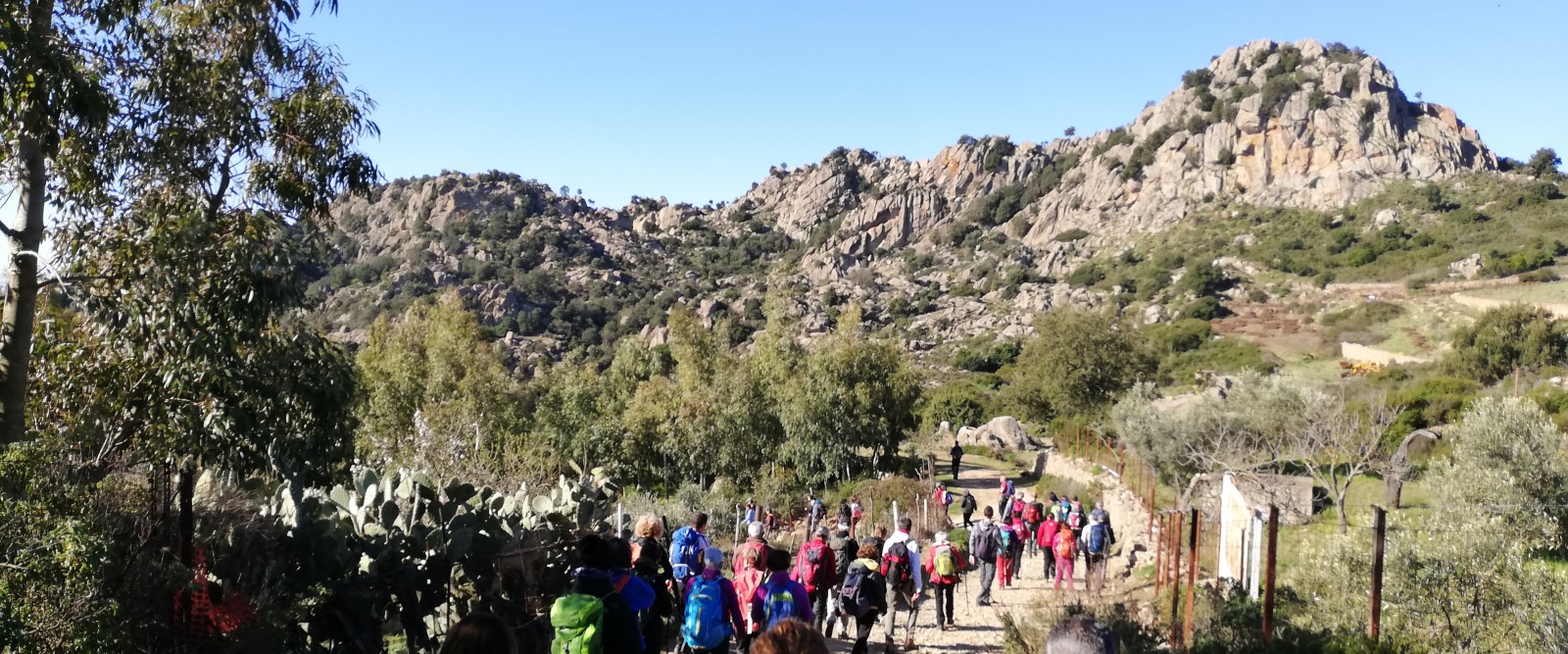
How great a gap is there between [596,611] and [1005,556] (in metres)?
9.38

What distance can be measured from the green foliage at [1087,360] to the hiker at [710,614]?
3176 centimetres

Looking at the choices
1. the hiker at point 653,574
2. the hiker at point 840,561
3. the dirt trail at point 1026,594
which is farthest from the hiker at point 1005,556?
the hiker at point 653,574

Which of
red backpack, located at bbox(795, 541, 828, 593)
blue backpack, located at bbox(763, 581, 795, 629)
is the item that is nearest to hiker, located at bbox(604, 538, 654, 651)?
blue backpack, located at bbox(763, 581, 795, 629)

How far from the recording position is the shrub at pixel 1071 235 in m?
101

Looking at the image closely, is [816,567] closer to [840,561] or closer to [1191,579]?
[840,561]

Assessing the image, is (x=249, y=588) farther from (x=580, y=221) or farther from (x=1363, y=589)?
(x=580, y=221)

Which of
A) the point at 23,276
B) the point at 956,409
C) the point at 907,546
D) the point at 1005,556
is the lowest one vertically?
the point at 1005,556

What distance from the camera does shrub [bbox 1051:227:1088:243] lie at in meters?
101

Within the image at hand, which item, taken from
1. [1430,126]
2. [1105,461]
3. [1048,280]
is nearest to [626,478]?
[1105,461]

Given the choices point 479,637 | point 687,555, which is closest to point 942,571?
point 687,555

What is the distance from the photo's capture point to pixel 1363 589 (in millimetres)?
8625

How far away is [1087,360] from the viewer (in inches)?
1415

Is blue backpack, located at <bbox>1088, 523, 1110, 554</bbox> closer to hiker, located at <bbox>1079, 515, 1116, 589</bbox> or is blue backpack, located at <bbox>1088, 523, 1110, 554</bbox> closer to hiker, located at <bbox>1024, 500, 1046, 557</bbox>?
hiker, located at <bbox>1079, 515, 1116, 589</bbox>

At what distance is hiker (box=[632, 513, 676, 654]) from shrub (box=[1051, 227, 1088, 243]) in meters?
98.1
